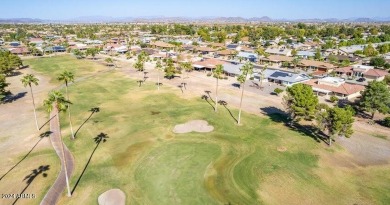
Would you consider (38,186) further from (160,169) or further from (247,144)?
(247,144)

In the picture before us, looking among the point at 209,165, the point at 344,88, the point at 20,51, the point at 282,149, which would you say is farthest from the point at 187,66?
the point at 20,51

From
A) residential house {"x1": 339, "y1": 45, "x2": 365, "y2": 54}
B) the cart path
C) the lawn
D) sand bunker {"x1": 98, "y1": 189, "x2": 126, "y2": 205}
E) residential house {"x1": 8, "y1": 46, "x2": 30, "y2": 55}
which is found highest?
residential house {"x1": 339, "y1": 45, "x2": 365, "y2": 54}

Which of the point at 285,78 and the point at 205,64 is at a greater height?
the point at 205,64

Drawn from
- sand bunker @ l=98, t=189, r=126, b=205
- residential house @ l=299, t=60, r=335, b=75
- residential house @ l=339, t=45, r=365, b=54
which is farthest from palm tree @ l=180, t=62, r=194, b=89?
residential house @ l=339, t=45, r=365, b=54

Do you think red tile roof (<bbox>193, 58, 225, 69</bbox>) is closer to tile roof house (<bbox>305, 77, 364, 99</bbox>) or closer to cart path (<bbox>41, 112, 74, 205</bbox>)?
tile roof house (<bbox>305, 77, 364, 99</bbox>)

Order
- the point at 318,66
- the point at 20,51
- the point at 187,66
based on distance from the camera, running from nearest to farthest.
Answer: the point at 187,66 < the point at 318,66 < the point at 20,51

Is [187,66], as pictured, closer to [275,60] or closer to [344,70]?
[275,60]
